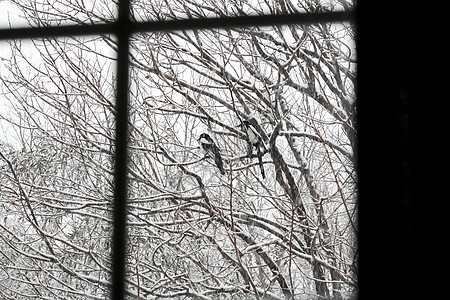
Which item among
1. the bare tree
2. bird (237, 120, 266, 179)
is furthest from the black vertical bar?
bird (237, 120, 266, 179)

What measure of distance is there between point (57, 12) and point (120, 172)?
1.50ft

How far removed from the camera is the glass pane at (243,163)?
139 cm

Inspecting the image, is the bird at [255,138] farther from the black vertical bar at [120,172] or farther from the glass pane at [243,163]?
the black vertical bar at [120,172]

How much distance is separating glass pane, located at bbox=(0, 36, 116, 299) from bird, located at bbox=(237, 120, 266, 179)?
1.14 feet

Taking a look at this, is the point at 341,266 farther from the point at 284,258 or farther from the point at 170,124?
the point at 170,124

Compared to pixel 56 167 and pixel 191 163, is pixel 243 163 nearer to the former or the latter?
pixel 191 163

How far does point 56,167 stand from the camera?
4.88 ft

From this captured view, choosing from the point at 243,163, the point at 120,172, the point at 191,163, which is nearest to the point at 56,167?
the point at 120,172

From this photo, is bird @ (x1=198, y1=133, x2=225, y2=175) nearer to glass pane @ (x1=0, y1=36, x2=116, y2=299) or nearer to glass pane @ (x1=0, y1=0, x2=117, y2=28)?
glass pane @ (x1=0, y1=36, x2=116, y2=299)

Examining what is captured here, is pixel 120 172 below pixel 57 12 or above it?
below

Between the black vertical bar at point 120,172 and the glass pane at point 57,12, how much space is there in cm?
6

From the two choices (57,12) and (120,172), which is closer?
(120,172)

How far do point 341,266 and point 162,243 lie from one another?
0.43 metres

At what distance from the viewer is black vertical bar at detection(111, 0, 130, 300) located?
53.4 inches
